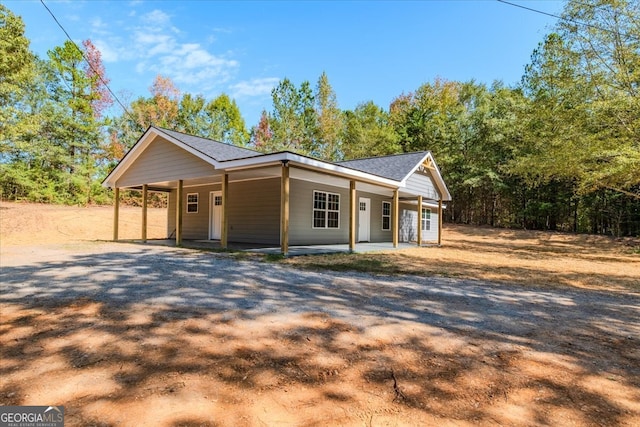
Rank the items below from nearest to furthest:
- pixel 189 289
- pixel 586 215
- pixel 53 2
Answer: pixel 189 289
pixel 53 2
pixel 586 215

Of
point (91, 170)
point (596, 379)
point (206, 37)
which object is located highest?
point (206, 37)

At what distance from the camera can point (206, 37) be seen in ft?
51.3

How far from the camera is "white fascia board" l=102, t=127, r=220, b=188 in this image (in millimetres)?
10523

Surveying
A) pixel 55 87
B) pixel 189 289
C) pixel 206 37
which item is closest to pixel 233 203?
Result: pixel 206 37

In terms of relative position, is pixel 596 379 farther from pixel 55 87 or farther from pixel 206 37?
pixel 55 87

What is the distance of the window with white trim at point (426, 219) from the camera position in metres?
19.6

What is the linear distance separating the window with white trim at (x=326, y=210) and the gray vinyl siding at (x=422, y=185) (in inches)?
124

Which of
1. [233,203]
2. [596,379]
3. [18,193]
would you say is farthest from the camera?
[18,193]

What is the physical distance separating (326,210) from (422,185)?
16.1 feet

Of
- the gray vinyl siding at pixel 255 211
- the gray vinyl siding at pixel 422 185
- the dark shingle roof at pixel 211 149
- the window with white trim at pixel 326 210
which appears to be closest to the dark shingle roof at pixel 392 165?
the gray vinyl siding at pixel 422 185

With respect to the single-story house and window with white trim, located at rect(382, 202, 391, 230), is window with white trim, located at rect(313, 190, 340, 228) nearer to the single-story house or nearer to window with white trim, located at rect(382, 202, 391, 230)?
the single-story house

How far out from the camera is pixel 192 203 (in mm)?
15328

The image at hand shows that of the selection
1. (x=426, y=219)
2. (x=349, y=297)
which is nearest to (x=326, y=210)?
(x=426, y=219)

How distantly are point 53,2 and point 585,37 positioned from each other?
55.0 ft
